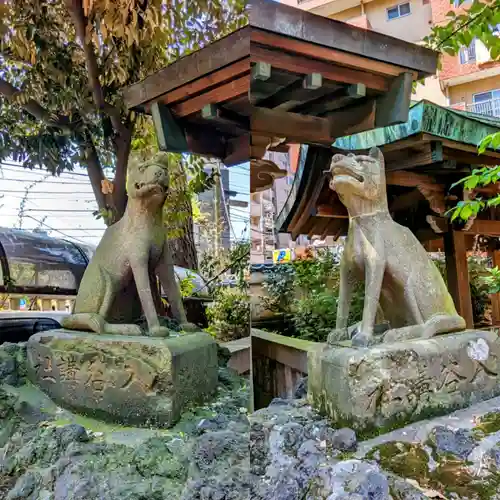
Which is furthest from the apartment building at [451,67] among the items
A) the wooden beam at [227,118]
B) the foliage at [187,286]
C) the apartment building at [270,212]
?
the foliage at [187,286]

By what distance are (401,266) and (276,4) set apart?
0.74 metres

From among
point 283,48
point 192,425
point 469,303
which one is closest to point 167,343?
point 192,425

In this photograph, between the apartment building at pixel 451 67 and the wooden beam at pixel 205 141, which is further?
the apartment building at pixel 451 67

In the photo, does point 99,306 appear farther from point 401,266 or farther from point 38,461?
point 401,266

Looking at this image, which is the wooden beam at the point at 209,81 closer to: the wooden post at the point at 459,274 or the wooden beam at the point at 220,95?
the wooden beam at the point at 220,95

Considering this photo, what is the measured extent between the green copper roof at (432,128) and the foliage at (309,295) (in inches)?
14.1

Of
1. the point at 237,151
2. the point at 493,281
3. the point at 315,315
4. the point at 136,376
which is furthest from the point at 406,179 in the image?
the point at 136,376

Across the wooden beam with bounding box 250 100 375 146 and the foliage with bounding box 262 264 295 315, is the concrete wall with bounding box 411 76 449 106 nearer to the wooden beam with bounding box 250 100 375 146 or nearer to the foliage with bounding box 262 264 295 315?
the wooden beam with bounding box 250 100 375 146

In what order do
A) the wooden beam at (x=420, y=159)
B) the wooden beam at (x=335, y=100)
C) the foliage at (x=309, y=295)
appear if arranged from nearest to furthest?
the wooden beam at (x=335, y=100) → the foliage at (x=309, y=295) → the wooden beam at (x=420, y=159)

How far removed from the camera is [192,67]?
0.75 m

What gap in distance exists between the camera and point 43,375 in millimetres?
996

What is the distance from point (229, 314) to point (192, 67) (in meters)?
0.47

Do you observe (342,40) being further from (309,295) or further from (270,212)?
(309,295)

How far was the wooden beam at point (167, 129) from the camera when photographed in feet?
2.64
